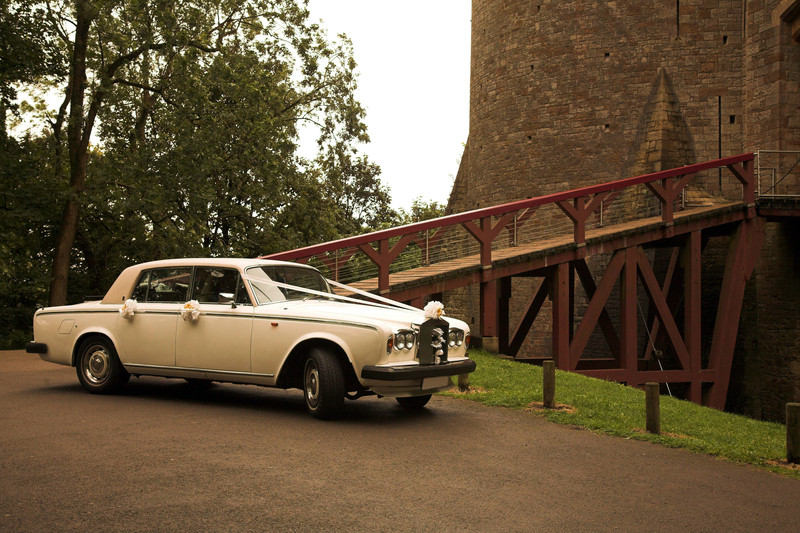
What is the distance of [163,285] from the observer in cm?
865

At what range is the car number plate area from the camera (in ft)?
24.6

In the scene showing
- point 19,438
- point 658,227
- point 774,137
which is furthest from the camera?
point 774,137

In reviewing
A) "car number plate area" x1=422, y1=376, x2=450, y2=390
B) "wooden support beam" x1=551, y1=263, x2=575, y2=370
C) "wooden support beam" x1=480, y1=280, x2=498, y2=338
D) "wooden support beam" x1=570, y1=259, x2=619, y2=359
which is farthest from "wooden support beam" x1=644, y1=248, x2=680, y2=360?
"car number plate area" x1=422, y1=376, x2=450, y2=390

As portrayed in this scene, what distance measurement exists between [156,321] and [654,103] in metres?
17.5

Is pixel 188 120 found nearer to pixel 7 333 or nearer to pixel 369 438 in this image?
pixel 7 333

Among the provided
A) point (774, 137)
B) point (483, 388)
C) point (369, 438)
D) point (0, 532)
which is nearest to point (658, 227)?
point (774, 137)

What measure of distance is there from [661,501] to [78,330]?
670 centimetres

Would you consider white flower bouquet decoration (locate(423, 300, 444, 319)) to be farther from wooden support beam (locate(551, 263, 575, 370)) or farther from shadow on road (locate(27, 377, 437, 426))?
wooden support beam (locate(551, 263, 575, 370))

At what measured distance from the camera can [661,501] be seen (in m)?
5.29

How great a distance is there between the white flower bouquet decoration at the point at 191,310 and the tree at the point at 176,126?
13584mm

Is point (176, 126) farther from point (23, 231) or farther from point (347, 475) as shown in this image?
point (347, 475)

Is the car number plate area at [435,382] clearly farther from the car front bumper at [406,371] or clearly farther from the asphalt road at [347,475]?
the asphalt road at [347,475]

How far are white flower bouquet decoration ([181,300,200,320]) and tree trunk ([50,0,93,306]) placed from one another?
45.6 ft

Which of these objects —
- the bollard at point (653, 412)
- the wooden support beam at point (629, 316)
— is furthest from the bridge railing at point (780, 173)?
the bollard at point (653, 412)
